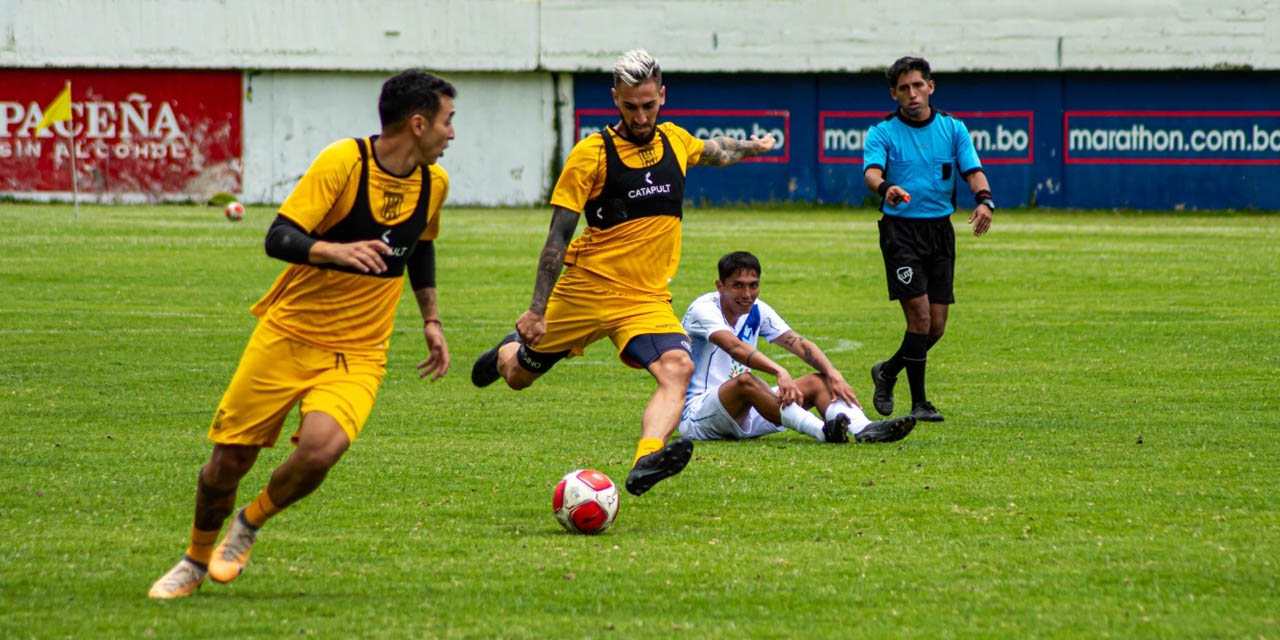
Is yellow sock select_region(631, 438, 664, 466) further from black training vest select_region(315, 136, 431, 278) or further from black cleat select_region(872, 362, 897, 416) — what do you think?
black cleat select_region(872, 362, 897, 416)

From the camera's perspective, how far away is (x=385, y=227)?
21.2ft

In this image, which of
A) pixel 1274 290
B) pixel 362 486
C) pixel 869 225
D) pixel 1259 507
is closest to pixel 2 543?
pixel 362 486

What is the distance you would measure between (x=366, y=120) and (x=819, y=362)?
32.8 metres

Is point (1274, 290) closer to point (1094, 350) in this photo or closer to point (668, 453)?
point (1094, 350)

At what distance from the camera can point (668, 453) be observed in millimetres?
7625

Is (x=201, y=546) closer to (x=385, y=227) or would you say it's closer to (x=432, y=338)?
(x=432, y=338)

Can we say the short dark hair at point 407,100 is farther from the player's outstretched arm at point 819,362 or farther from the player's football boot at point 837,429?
the player's football boot at point 837,429

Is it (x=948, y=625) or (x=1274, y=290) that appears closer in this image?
(x=948, y=625)

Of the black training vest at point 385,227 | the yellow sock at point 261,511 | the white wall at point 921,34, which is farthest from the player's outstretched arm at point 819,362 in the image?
the white wall at point 921,34

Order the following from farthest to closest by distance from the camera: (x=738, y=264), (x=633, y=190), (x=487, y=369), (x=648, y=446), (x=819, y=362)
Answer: (x=487, y=369), (x=738, y=264), (x=819, y=362), (x=633, y=190), (x=648, y=446)

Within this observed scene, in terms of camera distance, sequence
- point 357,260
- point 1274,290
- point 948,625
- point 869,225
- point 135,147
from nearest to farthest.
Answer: point 948,625 < point 357,260 < point 1274,290 < point 869,225 < point 135,147

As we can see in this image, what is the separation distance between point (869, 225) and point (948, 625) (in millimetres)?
27727

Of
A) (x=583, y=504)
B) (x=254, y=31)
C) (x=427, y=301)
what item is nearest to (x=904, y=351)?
(x=583, y=504)

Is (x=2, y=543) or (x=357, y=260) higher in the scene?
(x=357, y=260)
